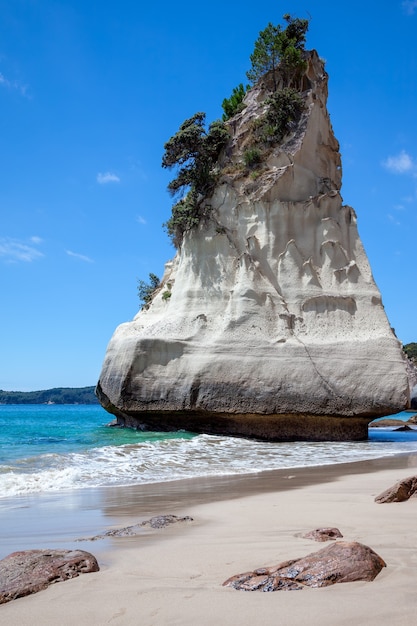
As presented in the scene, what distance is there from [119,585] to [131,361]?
14.3 m

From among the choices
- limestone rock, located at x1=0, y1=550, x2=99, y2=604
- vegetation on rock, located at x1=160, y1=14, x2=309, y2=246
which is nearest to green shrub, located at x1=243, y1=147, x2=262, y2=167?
vegetation on rock, located at x1=160, y1=14, x2=309, y2=246

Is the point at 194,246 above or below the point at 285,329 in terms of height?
above

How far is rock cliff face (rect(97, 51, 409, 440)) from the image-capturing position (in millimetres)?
16547

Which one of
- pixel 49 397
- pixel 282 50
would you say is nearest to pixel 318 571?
pixel 282 50

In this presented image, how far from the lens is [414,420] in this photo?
3519 centimetres

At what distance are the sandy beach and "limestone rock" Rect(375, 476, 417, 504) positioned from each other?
5.7 inches

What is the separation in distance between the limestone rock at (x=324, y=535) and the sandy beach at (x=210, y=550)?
8 centimetres

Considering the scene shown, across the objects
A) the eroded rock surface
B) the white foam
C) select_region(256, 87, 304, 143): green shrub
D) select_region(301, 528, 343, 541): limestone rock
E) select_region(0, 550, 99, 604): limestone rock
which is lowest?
the white foam

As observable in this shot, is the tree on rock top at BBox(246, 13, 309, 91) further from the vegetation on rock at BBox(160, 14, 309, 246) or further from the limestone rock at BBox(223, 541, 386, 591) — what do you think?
the limestone rock at BBox(223, 541, 386, 591)

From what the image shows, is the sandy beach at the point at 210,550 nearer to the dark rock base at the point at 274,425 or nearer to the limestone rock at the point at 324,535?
the limestone rock at the point at 324,535

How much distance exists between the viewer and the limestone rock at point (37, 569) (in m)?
3.23

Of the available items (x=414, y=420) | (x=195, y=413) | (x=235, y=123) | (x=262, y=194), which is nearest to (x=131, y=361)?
(x=195, y=413)

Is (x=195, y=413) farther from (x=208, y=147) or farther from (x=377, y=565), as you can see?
(x=377, y=565)

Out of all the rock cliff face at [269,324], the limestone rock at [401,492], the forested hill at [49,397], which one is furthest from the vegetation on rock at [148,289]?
the forested hill at [49,397]
